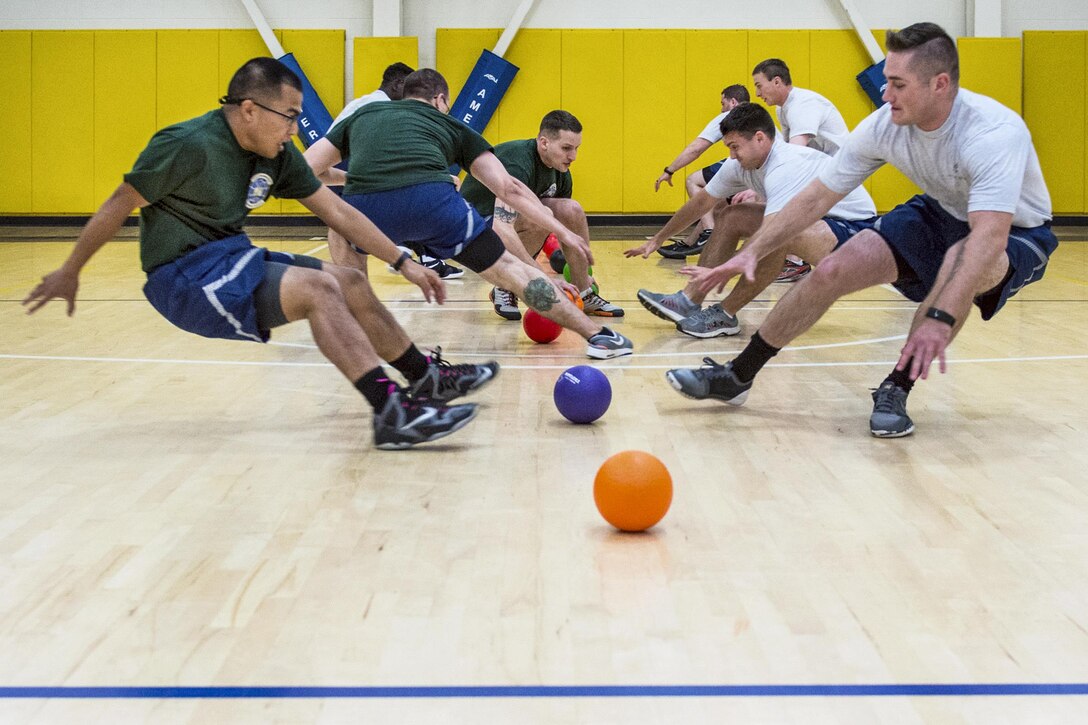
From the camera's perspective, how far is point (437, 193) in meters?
5.81

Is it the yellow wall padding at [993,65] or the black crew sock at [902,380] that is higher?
the yellow wall padding at [993,65]

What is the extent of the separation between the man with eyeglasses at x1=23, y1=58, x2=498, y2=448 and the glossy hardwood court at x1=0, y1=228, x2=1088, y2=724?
0.24 metres

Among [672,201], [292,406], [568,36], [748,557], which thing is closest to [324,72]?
[568,36]

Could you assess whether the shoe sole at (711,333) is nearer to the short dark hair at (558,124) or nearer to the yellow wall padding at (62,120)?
the short dark hair at (558,124)

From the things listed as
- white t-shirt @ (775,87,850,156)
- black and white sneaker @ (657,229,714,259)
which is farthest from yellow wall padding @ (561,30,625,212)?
white t-shirt @ (775,87,850,156)

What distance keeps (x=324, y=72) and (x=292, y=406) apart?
11142 millimetres

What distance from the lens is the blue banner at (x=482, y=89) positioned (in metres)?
15.1

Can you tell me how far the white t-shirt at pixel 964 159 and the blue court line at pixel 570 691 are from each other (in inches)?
88.9

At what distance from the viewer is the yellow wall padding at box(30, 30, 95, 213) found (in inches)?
607

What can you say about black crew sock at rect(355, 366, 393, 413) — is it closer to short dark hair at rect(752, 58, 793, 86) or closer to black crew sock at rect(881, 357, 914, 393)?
black crew sock at rect(881, 357, 914, 393)

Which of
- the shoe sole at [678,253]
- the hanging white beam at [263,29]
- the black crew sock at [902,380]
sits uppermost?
the hanging white beam at [263,29]

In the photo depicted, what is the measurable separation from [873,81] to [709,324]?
30.3 ft

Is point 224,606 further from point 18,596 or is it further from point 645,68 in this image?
point 645,68

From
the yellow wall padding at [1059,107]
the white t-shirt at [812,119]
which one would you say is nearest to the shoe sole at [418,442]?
the white t-shirt at [812,119]
